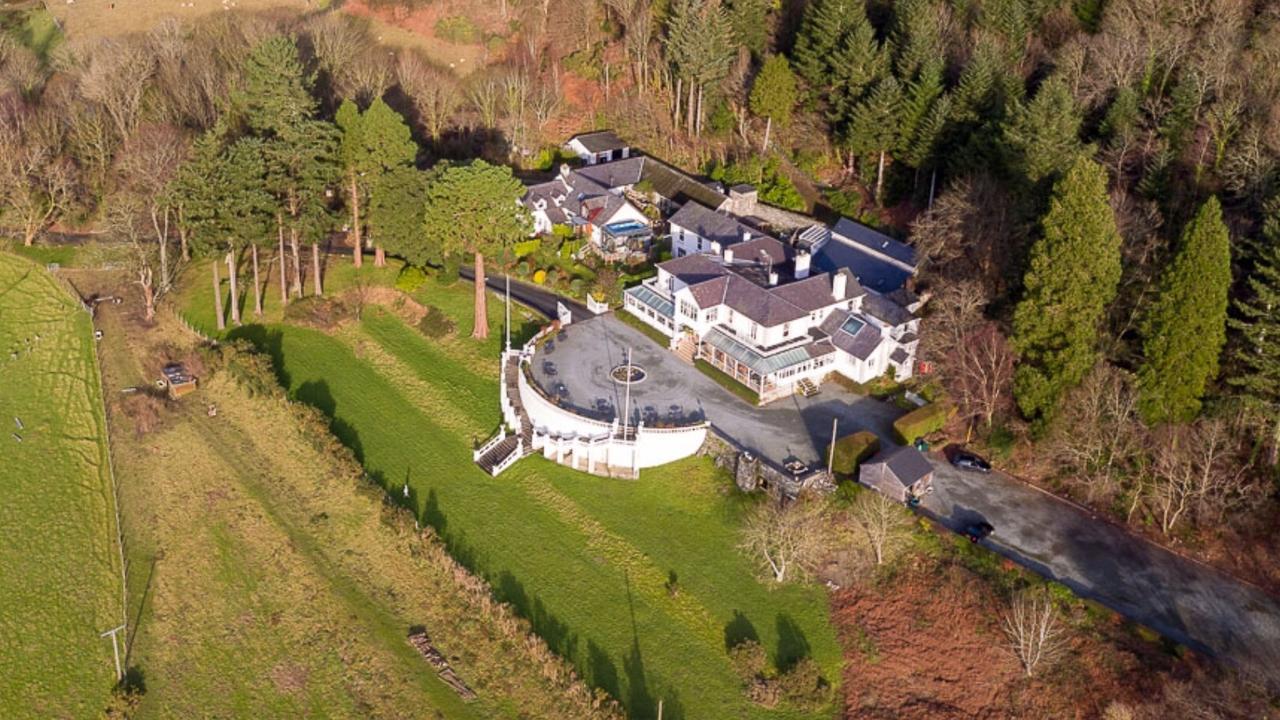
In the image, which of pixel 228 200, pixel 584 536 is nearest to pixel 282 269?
pixel 228 200

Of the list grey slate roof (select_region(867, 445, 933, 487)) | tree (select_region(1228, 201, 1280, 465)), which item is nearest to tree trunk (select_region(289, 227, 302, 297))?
grey slate roof (select_region(867, 445, 933, 487))

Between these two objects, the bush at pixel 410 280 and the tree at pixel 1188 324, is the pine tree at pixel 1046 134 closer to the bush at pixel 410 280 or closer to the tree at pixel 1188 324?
the tree at pixel 1188 324

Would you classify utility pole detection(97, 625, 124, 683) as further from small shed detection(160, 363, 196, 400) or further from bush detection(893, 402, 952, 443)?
bush detection(893, 402, 952, 443)

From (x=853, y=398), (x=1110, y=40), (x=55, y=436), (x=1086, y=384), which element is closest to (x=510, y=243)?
(x=853, y=398)

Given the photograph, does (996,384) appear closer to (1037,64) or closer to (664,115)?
(1037,64)

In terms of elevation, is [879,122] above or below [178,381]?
above

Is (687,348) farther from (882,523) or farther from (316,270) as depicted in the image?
(316,270)
